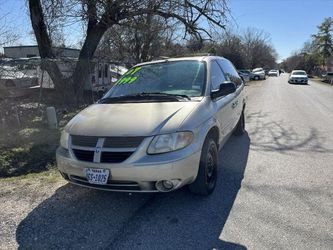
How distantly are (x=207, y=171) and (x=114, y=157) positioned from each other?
4.00 feet

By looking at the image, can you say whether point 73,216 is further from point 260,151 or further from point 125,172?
point 260,151

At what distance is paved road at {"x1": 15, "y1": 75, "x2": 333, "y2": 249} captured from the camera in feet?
10.0

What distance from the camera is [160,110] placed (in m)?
3.79

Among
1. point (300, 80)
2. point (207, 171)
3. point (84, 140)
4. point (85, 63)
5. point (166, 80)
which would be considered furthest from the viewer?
point (300, 80)

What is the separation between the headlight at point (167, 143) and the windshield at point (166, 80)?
1023 millimetres

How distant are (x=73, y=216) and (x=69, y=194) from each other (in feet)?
2.07

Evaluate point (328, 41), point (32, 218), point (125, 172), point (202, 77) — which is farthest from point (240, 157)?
point (328, 41)

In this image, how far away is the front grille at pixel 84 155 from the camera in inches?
137

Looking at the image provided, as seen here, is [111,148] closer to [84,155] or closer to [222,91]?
[84,155]

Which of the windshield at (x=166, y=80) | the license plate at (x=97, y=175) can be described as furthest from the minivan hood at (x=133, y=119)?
the windshield at (x=166, y=80)

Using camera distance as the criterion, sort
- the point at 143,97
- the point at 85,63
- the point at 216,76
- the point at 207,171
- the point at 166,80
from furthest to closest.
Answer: the point at 85,63 → the point at 216,76 → the point at 166,80 → the point at 143,97 → the point at 207,171

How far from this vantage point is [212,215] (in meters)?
3.54

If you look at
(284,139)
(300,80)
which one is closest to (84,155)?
(284,139)

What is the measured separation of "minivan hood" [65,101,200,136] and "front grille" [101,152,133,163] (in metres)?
0.21
